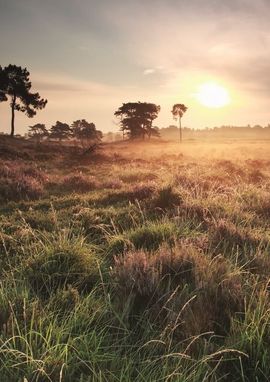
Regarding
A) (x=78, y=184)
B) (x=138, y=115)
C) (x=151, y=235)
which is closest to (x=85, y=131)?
(x=138, y=115)

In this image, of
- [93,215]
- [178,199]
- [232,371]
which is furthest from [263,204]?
[232,371]

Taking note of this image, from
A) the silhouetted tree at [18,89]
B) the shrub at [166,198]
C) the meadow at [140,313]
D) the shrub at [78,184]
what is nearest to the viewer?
the meadow at [140,313]

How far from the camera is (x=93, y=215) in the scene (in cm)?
935

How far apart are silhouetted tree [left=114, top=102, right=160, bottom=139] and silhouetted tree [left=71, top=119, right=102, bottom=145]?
599cm

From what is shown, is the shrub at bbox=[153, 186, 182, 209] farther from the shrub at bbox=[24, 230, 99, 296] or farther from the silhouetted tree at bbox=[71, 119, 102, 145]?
the silhouetted tree at bbox=[71, 119, 102, 145]

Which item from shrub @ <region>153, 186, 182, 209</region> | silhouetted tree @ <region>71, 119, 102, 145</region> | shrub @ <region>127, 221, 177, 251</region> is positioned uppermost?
silhouetted tree @ <region>71, 119, 102, 145</region>

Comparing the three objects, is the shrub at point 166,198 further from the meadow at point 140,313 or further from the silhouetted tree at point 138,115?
the silhouetted tree at point 138,115

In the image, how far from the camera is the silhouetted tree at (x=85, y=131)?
8414 centimetres

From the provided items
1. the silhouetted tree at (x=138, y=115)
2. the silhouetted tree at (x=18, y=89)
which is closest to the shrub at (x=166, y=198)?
the silhouetted tree at (x=18, y=89)

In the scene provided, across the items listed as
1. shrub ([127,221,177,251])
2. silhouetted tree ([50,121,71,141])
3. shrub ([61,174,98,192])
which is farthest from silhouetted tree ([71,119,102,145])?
shrub ([127,221,177,251])

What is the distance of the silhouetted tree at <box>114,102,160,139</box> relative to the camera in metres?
86.9

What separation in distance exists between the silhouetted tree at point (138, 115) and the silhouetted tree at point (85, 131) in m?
5.99

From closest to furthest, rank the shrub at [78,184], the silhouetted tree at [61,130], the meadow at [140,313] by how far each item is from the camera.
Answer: the meadow at [140,313] → the shrub at [78,184] → the silhouetted tree at [61,130]

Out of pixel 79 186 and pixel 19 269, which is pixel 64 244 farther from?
pixel 79 186
